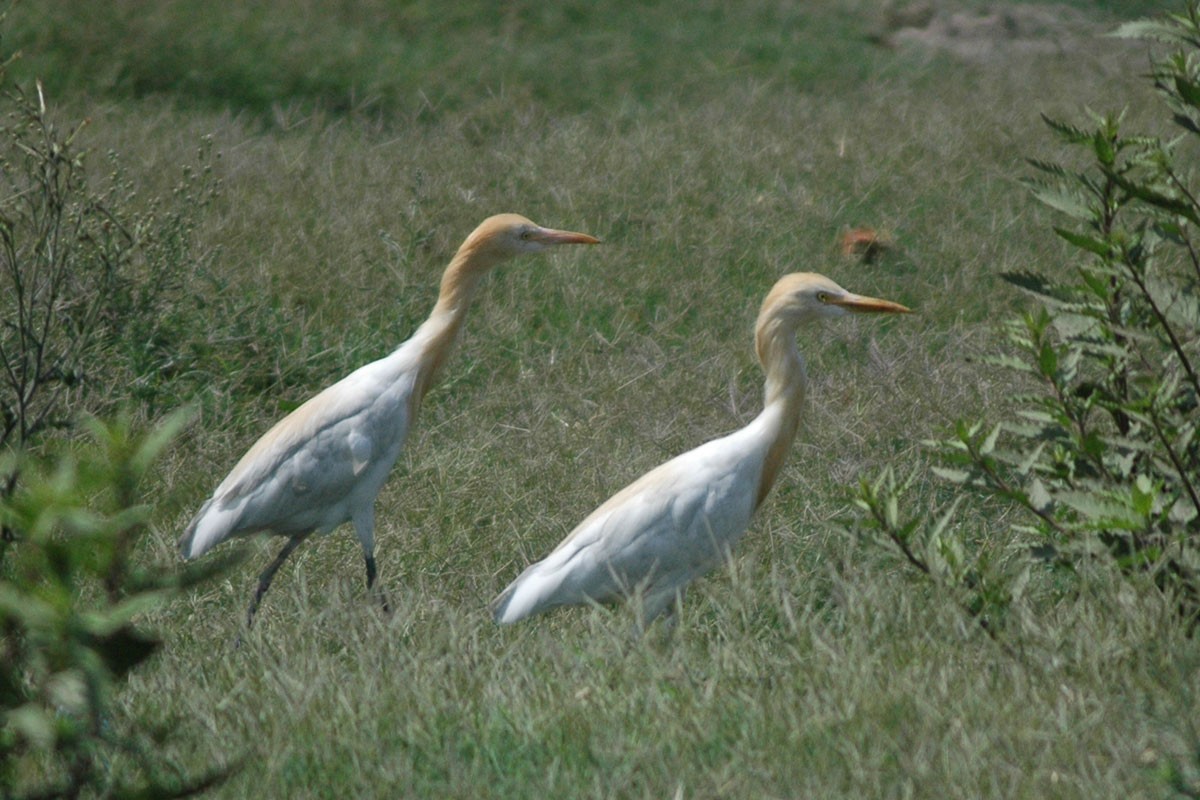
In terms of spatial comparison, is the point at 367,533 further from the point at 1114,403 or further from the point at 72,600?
the point at 72,600

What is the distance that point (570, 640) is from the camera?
3.87m

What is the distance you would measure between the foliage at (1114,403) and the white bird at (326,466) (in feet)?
6.32

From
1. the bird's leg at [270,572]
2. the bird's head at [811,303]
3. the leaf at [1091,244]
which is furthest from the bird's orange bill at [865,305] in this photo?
the bird's leg at [270,572]

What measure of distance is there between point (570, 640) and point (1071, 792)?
1.49 meters

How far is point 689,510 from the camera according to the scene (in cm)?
433

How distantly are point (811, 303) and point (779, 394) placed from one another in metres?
0.29

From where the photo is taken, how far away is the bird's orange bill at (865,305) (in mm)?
4523

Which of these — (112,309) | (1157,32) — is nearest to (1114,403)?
(1157,32)

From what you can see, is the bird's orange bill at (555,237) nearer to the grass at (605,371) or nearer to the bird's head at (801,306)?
the grass at (605,371)

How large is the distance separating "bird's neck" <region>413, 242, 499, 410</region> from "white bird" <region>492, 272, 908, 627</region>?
3.31 feet

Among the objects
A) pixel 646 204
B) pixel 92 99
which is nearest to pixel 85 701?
pixel 646 204

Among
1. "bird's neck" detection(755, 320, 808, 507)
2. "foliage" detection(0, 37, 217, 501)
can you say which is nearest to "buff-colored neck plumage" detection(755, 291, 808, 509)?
"bird's neck" detection(755, 320, 808, 507)

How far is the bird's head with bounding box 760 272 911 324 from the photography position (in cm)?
454

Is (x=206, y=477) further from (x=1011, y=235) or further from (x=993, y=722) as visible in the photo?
(x=1011, y=235)
